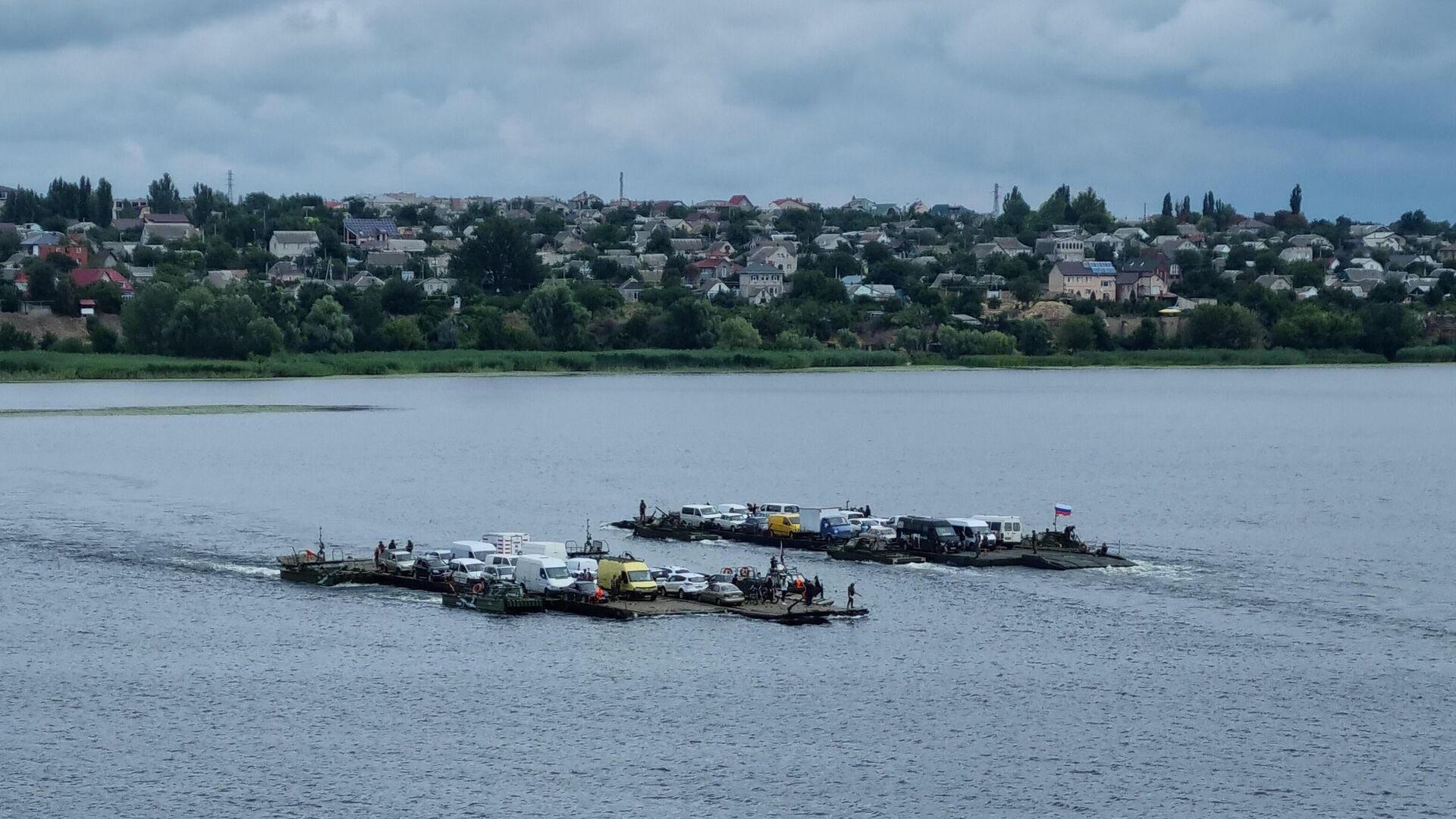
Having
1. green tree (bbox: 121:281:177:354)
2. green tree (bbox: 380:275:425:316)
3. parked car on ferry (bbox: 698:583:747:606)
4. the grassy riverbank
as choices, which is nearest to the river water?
parked car on ferry (bbox: 698:583:747:606)

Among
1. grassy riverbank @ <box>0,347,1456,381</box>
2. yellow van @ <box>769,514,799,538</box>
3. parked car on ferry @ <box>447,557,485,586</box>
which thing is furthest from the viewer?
grassy riverbank @ <box>0,347,1456,381</box>

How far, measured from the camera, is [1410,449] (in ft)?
415

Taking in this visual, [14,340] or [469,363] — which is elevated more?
[14,340]

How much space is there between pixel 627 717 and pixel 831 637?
10968mm

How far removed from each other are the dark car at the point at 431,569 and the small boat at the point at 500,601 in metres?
2.75

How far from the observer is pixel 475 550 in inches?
2672

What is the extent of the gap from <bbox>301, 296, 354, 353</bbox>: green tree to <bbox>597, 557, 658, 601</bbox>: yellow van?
375ft

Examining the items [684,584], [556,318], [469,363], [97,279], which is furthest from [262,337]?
[684,584]

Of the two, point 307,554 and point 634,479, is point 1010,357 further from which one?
point 307,554

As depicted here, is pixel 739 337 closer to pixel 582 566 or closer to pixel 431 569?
pixel 431 569

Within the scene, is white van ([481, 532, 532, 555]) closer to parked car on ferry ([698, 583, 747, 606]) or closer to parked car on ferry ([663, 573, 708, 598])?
parked car on ferry ([663, 573, 708, 598])

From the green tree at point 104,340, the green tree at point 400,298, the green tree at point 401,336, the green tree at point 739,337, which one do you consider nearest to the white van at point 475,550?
the green tree at point 104,340

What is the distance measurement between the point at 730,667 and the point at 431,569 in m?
16.7

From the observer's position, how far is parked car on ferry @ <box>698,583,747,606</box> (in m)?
61.2
